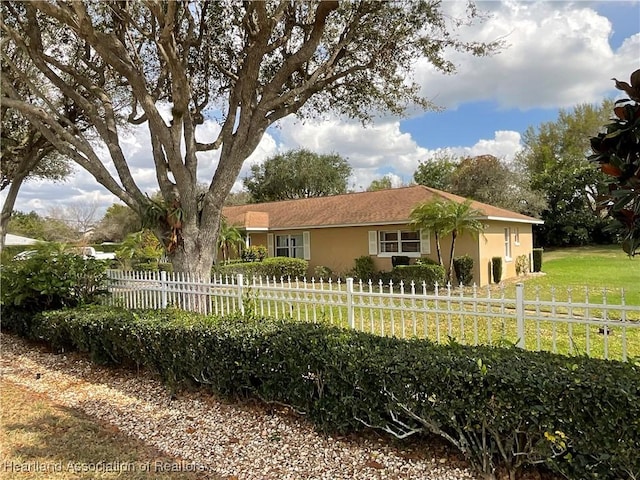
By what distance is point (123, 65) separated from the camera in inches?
298

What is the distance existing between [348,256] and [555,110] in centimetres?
3277

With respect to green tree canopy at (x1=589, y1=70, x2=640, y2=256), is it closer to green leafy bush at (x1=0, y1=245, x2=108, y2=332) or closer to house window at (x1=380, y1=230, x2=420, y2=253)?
green leafy bush at (x1=0, y1=245, x2=108, y2=332)

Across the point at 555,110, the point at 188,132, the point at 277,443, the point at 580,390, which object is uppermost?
the point at 555,110

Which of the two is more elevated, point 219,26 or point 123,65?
point 219,26

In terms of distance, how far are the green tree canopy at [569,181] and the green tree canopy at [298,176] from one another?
16.3m

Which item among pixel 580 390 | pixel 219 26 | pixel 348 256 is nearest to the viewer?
pixel 580 390

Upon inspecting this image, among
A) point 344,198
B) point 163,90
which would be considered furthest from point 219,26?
point 344,198

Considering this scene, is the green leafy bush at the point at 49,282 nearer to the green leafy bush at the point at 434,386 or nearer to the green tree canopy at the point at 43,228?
the green leafy bush at the point at 434,386

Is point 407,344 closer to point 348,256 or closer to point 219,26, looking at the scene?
point 219,26

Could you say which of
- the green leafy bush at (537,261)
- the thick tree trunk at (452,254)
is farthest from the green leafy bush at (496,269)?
the green leafy bush at (537,261)

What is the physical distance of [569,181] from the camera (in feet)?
105

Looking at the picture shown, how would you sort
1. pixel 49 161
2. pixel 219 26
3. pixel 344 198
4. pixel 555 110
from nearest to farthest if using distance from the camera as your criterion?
pixel 219 26
pixel 49 161
pixel 344 198
pixel 555 110

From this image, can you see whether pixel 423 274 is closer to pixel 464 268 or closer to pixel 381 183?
pixel 464 268

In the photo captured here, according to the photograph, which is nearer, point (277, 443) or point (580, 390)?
point (580, 390)
